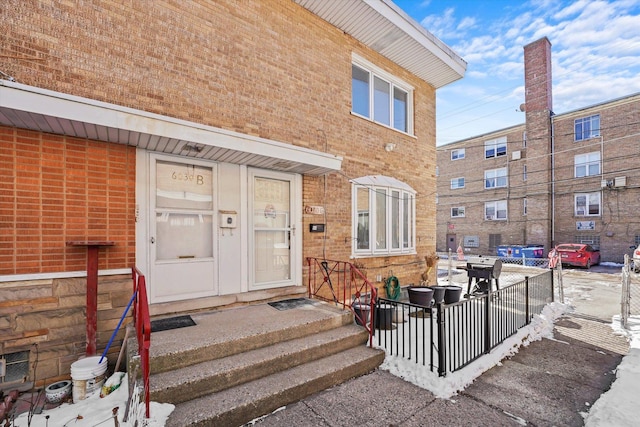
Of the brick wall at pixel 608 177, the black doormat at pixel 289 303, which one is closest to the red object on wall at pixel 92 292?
the black doormat at pixel 289 303

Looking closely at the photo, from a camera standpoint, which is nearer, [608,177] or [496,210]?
[608,177]

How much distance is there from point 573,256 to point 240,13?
19.2 meters

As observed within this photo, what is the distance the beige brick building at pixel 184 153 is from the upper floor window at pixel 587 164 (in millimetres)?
17837

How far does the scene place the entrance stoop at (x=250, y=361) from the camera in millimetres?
2922

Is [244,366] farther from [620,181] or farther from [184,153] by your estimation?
[620,181]

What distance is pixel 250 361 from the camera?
11.2 ft

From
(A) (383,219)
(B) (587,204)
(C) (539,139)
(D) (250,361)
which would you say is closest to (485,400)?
(D) (250,361)

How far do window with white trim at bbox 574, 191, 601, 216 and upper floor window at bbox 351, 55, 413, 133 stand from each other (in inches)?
687

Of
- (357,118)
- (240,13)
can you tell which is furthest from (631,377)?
(240,13)

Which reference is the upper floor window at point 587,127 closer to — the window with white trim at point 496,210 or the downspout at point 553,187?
the downspout at point 553,187

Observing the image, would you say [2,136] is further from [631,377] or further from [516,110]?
[516,110]

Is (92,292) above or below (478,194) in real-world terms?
below

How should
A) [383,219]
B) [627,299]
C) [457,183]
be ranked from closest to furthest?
[627,299] → [383,219] → [457,183]

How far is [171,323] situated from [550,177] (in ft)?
78.6
